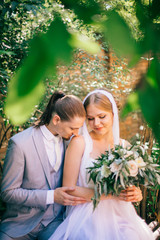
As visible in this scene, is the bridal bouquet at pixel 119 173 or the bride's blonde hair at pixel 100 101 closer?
the bridal bouquet at pixel 119 173

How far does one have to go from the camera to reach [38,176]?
1.79 m

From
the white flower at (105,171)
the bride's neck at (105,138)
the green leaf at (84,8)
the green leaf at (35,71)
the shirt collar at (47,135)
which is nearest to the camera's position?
the green leaf at (35,71)

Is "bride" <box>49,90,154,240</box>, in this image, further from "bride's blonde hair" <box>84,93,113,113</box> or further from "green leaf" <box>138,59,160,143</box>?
"green leaf" <box>138,59,160,143</box>

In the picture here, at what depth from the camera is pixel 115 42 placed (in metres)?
0.34

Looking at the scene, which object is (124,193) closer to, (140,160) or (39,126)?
(140,160)

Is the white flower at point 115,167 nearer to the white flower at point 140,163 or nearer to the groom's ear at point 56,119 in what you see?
the white flower at point 140,163

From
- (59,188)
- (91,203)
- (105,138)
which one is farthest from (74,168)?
(105,138)

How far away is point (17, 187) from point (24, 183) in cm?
8

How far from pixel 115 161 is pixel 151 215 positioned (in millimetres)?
1840

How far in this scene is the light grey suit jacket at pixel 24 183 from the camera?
1.69m

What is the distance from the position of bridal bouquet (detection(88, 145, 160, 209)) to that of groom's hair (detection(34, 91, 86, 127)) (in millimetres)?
445

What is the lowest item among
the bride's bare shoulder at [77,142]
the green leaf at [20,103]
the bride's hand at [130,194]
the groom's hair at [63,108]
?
the bride's hand at [130,194]

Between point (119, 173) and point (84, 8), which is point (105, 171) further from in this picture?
point (84, 8)

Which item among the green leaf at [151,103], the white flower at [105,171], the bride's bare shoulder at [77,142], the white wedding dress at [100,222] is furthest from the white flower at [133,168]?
the green leaf at [151,103]
